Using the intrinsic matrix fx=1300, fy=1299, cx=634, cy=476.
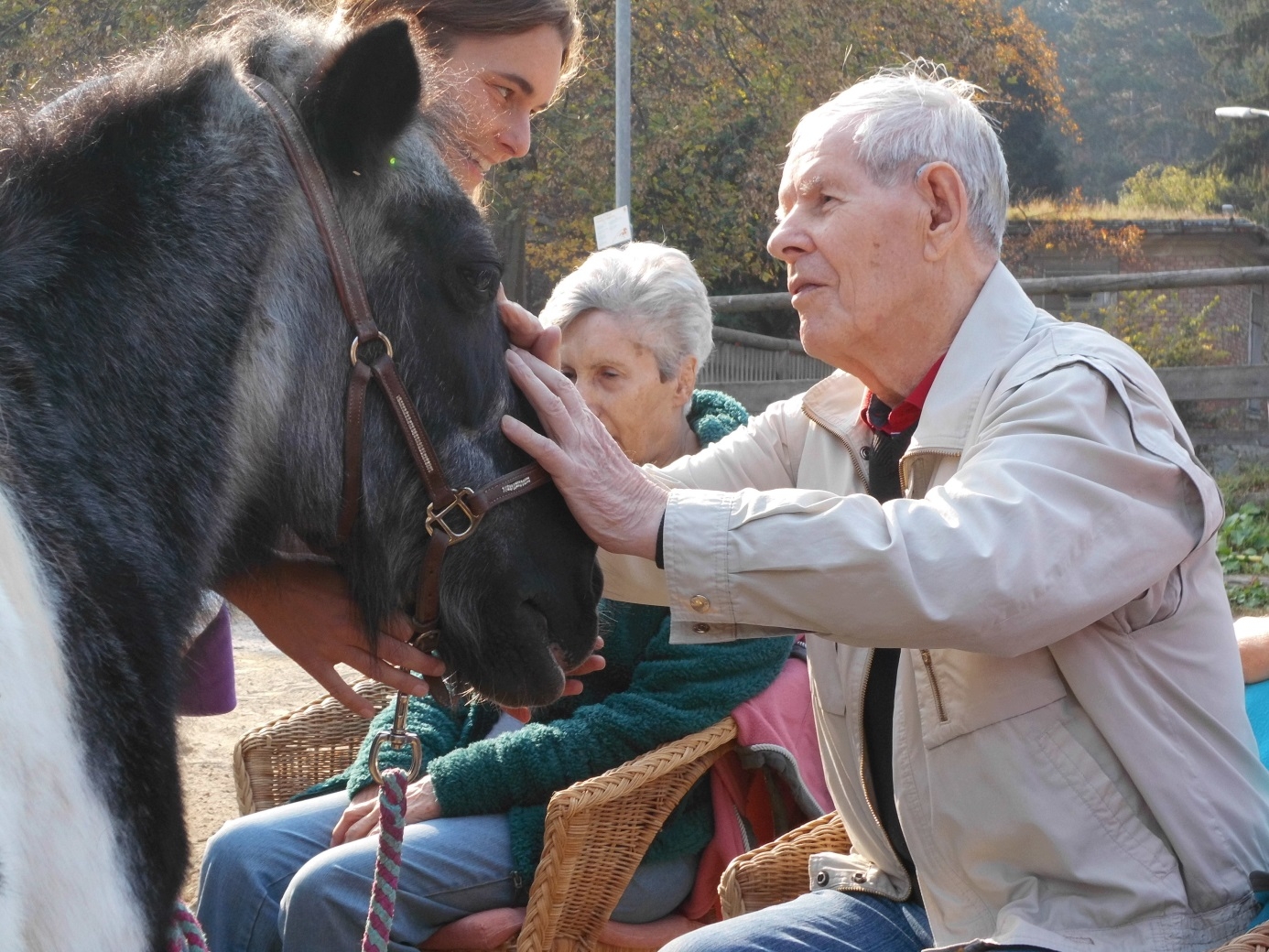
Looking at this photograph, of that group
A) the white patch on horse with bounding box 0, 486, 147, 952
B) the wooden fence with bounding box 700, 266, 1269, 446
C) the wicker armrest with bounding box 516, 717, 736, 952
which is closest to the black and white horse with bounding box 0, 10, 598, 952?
the white patch on horse with bounding box 0, 486, 147, 952

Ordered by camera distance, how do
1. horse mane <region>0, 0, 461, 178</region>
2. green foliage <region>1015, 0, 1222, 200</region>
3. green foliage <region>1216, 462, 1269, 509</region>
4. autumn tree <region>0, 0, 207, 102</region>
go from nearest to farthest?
1. horse mane <region>0, 0, 461, 178</region>
2. green foliage <region>1216, 462, 1269, 509</region>
3. autumn tree <region>0, 0, 207, 102</region>
4. green foliage <region>1015, 0, 1222, 200</region>

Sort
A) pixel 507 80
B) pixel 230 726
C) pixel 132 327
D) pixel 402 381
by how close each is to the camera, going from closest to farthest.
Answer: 1. pixel 132 327
2. pixel 402 381
3. pixel 507 80
4. pixel 230 726

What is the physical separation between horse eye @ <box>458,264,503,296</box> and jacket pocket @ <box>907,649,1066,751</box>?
0.95m

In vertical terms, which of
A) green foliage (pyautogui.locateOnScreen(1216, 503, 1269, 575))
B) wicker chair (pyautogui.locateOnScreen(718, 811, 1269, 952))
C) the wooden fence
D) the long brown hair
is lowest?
green foliage (pyautogui.locateOnScreen(1216, 503, 1269, 575))

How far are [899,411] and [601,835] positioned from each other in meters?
1.09

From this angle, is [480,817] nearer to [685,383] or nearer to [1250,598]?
[685,383]

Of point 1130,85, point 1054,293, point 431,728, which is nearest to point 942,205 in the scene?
point 431,728

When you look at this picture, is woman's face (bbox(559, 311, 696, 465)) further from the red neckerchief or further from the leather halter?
the leather halter

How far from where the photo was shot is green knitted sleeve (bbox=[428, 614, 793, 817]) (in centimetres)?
293

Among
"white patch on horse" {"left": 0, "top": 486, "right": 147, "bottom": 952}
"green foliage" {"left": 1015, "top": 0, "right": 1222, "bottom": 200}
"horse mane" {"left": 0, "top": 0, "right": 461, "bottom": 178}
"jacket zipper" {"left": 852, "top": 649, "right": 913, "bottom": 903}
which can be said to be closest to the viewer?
"white patch on horse" {"left": 0, "top": 486, "right": 147, "bottom": 952}

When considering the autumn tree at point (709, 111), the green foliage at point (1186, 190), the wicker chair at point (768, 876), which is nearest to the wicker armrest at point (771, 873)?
the wicker chair at point (768, 876)

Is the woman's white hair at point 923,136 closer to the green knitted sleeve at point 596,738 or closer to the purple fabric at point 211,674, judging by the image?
the green knitted sleeve at point 596,738

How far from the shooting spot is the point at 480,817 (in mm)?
2973

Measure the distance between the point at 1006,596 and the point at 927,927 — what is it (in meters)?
0.80
